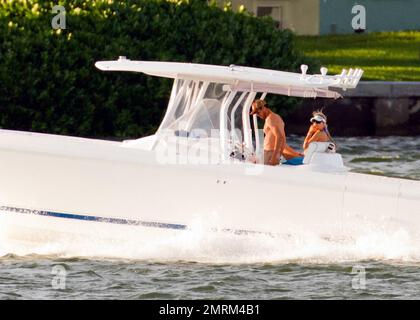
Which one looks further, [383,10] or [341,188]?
[383,10]

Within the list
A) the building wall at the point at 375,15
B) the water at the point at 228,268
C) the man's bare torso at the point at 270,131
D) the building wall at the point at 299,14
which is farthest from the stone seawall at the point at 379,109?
the water at the point at 228,268

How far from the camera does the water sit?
15633mm

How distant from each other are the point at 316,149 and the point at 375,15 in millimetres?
23913

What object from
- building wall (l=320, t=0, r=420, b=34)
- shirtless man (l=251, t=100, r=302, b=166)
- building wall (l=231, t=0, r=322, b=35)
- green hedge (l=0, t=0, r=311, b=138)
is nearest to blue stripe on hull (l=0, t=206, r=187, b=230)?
shirtless man (l=251, t=100, r=302, b=166)

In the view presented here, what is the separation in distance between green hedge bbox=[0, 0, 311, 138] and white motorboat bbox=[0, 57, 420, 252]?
926 cm

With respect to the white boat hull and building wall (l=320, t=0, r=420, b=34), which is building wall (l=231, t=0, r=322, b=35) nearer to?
building wall (l=320, t=0, r=420, b=34)

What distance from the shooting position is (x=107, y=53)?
26.4 meters

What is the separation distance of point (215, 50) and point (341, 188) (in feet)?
38.0

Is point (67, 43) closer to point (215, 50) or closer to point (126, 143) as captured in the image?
point (215, 50)

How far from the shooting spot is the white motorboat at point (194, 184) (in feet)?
53.1

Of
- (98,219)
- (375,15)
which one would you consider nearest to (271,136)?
(98,219)
